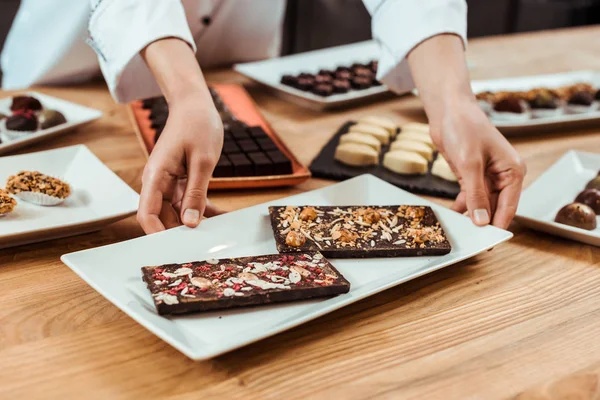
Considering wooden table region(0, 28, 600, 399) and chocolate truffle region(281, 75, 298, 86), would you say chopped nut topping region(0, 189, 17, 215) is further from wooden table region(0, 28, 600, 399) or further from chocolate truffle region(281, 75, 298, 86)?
chocolate truffle region(281, 75, 298, 86)

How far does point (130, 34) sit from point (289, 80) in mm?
881

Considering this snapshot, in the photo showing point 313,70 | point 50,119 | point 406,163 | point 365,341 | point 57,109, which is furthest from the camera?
point 313,70

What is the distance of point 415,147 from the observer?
175 centimetres

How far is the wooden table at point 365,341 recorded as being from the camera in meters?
0.89

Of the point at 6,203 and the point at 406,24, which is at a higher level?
the point at 406,24

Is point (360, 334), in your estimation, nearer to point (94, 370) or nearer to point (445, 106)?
point (94, 370)

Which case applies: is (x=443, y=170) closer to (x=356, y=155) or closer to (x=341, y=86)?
(x=356, y=155)

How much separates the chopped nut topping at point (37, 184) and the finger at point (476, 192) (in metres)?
0.84

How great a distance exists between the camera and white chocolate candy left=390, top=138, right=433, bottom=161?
68.4 inches

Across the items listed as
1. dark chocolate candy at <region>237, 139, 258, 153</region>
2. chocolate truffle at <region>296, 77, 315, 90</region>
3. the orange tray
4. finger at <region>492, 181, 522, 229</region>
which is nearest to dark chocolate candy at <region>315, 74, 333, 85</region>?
chocolate truffle at <region>296, 77, 315, 90</region>

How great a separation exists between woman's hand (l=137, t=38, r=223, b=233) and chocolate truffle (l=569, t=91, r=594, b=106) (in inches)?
55.3

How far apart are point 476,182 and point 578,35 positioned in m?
2.45

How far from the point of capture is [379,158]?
178 cm

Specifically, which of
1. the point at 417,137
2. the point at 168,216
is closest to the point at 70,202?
the point at 168,216
